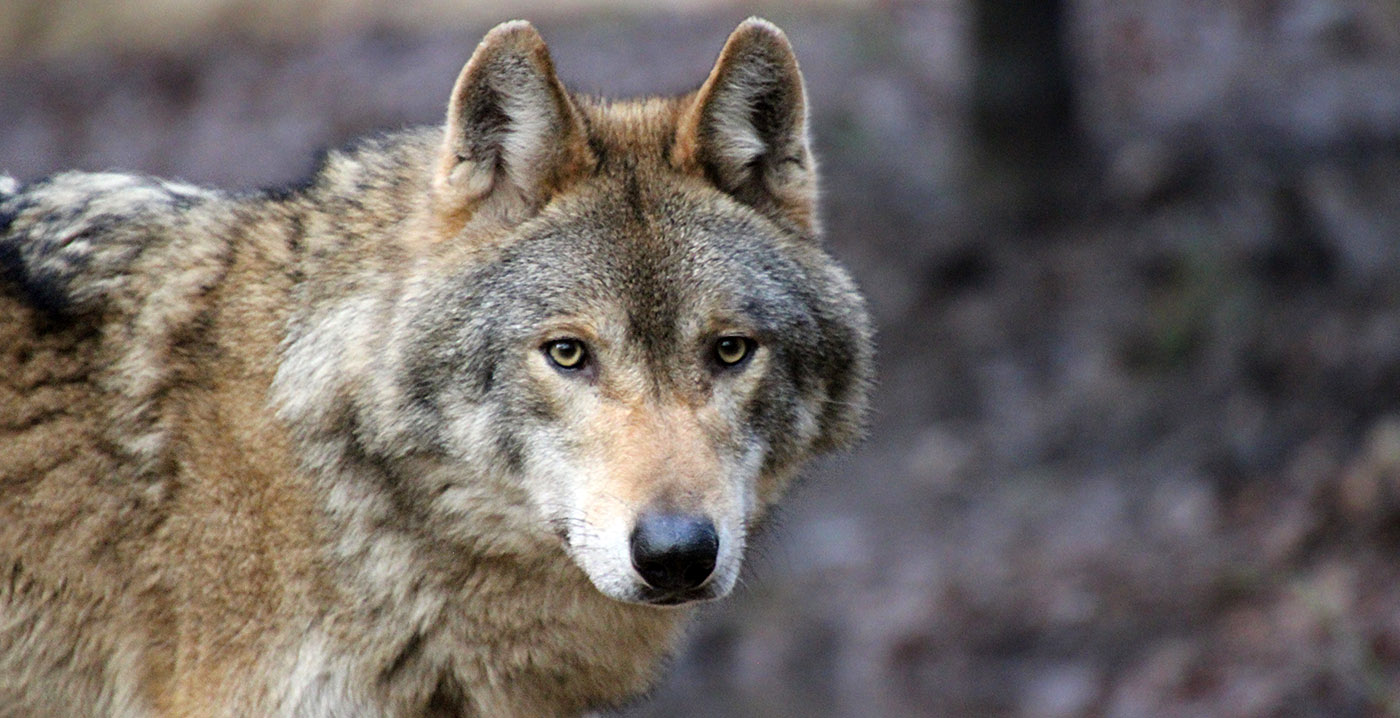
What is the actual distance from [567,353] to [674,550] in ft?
2.22

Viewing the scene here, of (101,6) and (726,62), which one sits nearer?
(726,62)

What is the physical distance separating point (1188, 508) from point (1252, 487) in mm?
423

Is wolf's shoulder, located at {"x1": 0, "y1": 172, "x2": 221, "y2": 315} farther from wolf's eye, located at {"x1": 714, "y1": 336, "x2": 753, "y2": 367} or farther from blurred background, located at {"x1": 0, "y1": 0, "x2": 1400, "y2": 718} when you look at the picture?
blurred background, located at {"x1": 0, "y1": 0, "x2": 1400, "y2": 718}

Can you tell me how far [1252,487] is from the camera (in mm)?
9836

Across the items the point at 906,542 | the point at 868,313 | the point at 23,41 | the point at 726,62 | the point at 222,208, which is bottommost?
the point at 23,41

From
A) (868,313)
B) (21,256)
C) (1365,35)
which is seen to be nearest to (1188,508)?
(1365,35)

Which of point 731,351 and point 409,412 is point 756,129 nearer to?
point 731,351

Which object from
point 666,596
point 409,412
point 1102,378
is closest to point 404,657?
point 409,412

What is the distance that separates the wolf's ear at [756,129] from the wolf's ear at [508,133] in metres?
0.37

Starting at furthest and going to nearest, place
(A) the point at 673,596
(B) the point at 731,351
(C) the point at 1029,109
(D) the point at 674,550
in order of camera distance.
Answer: (C) the point at 1029,109 → (B) the point at 731,351 → (A) the point at 673,596 → (D) the point at 674,550

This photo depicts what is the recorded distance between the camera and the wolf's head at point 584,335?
4.02 meters

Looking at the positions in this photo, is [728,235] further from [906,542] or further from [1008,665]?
[906,542]

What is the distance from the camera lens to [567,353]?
4133 millimetres

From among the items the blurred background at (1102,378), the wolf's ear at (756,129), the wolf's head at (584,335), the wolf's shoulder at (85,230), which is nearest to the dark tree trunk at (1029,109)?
the blurred background at (1102,378)
